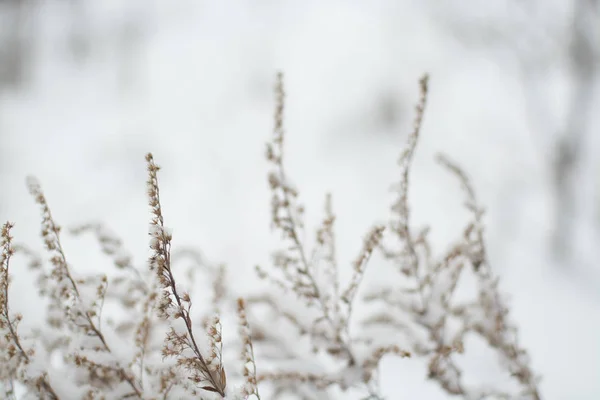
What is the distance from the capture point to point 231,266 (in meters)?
3.68

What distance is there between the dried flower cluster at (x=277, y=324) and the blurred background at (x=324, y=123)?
58.8 inches

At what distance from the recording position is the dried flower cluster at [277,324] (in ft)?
1.95

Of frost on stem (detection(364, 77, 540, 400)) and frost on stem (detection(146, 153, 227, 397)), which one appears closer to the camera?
frost on stem (detection(146, 153, 227, 397))

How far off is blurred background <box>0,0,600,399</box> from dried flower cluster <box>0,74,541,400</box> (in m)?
1.49

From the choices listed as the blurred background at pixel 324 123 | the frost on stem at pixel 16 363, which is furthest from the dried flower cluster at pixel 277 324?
the blurred background at pixel 324 123

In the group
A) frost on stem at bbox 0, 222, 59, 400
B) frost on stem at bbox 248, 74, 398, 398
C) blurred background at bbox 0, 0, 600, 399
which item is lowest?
frost on stem at bbox 0, 222, 59, 400

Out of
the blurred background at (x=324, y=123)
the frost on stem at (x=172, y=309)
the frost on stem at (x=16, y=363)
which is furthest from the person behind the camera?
the blurred background at (x=324, y=123)

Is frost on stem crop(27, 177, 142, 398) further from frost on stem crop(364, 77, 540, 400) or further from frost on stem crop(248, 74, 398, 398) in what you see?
frost on stem crop(364, 77, 540, 400)

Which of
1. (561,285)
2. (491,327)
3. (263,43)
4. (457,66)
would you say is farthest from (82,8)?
(491,327)

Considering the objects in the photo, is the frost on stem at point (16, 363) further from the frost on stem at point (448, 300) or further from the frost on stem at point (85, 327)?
the frost on stem at point (448, 300)

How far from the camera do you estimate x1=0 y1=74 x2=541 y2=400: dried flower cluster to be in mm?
595

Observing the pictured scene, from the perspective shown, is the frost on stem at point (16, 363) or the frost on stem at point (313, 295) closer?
the frost on stem at point (16, 363)

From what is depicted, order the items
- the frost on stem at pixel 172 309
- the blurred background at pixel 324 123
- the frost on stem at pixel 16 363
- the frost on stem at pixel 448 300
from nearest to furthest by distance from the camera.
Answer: the frost on stem at pixel 172 309 < the frost on stem at pixel 16 363 < the frost on stem at pixel 448 300 < the blurred background at pixel 324 123

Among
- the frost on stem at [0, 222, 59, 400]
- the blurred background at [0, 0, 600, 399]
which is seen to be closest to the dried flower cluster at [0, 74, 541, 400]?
the frost on stem at [0, 222, 59, 400]
